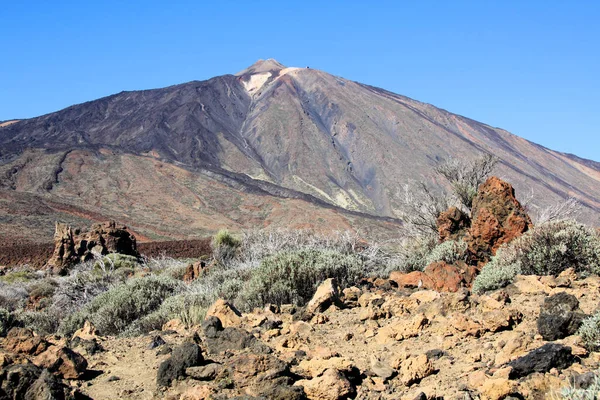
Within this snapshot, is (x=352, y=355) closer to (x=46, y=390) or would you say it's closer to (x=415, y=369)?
(x=415, y=369)

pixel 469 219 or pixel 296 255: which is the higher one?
pixel 469 219

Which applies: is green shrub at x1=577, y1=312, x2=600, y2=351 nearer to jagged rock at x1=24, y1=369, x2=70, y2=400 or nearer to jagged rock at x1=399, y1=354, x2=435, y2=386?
jagged rock at x1=399, y1=354, x2=435, y2=386

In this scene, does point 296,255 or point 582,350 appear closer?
point 582,350

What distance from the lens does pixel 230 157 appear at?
7250 cm

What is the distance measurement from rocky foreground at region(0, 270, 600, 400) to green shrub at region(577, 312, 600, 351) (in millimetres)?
74

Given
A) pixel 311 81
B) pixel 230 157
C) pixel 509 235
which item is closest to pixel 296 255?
pixel 509 235

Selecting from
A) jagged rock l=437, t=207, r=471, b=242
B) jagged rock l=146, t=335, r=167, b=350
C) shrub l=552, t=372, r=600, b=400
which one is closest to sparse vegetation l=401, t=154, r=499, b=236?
jagged rock l=437, t=207, r=471, b=242

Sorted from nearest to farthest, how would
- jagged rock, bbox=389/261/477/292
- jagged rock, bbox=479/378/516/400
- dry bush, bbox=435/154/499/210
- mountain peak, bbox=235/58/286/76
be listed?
jagged rock, bbox=479/378/516/400 < jagged rock, bbox=389/261/477/292 < dry bush, bbox=435/154/499/210 < mountain peak, bbox=235/58/286/76

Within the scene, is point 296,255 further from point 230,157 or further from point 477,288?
point 230,157

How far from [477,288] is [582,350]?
2770 millimetres

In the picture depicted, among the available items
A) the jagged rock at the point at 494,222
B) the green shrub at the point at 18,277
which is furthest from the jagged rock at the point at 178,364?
the green shrub at the point at 18,277

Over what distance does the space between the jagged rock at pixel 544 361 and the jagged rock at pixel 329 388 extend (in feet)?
3.31

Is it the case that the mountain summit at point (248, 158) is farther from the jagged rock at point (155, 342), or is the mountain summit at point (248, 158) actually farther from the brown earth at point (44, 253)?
the jagged rock at point (155, 342)

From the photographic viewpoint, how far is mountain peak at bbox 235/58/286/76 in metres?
112
